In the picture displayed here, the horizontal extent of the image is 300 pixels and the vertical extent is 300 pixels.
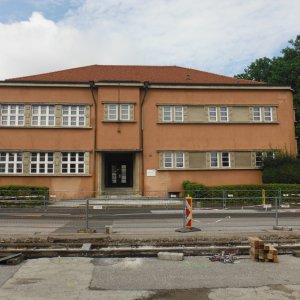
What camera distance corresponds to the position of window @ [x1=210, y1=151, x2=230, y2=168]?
3050cm

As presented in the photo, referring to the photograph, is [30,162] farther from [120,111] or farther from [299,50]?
[299,50]

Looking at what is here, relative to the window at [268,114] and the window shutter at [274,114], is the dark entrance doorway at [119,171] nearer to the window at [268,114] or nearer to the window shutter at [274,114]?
the window at [268,114]

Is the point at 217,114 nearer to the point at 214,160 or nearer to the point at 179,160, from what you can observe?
the point at 214,160

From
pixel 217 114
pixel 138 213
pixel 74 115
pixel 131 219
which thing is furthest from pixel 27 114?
pixel 131 219

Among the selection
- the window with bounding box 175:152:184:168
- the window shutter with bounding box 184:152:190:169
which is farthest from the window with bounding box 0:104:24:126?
the window shutter with bounding box 184:152:190:169

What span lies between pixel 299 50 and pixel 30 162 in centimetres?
3363

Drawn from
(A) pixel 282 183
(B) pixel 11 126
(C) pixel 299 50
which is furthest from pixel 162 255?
(C) pixel 299 50

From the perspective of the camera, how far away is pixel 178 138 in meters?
30.4

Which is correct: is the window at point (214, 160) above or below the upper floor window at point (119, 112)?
below

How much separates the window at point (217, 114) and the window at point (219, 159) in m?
2.57

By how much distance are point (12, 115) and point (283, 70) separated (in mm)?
29653

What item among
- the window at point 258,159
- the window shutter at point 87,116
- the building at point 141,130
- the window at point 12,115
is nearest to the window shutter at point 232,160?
the building at point 141,130

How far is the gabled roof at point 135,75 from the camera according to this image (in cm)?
3196

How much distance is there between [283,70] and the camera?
44594 mm
